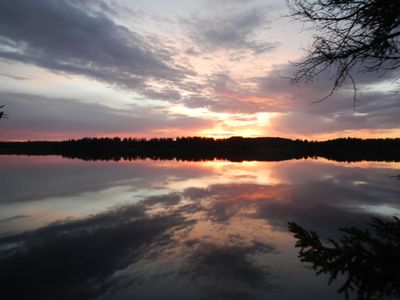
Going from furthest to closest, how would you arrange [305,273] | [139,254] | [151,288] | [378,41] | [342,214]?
[342,214] < [139,254] < [305,273] < [151,288] < [378,41]

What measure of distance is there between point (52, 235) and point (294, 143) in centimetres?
16882

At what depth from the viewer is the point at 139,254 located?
9.35 meters

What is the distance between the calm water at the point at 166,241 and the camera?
7238 millimetres

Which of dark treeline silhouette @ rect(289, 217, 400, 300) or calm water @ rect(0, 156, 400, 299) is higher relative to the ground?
dark treeline silhouette @ rect(289, 217, 400, 300)

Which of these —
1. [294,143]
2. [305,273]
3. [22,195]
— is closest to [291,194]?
[305,273]

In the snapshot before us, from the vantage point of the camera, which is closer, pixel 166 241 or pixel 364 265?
pixel 364 265

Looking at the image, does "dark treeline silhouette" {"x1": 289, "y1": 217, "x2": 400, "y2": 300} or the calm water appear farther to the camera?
the calm water

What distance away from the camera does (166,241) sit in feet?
34.6

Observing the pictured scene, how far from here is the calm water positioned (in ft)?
23.7

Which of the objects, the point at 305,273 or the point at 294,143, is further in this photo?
the point at 294,143

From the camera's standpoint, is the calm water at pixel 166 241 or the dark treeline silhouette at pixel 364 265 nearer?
the dark treeline silhouette at pixel 364 265

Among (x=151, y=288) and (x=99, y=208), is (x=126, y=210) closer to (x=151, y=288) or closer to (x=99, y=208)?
(x=99, y=208)

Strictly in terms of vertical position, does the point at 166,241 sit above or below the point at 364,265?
below

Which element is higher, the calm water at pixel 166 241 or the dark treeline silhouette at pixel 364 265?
the dark treeline silhouette at pixel 364 265
